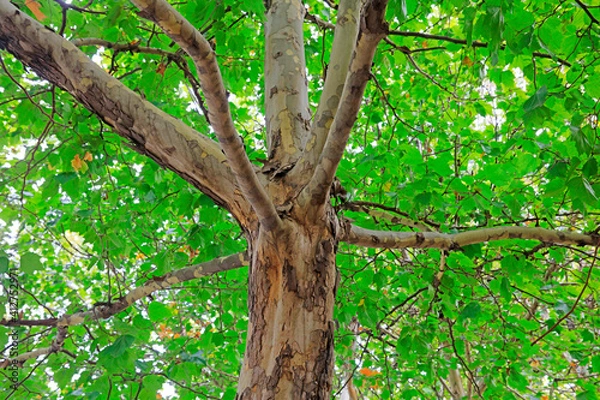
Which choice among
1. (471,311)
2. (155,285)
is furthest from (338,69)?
(471,311)

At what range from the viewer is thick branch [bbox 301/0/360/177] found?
169cm

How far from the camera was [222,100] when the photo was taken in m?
1.07

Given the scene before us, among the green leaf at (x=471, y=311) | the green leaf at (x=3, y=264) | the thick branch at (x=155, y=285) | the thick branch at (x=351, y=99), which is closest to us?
the thick branch at (x=351, y=99)

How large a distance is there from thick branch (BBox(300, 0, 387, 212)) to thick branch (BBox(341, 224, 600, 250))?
1.38 feet

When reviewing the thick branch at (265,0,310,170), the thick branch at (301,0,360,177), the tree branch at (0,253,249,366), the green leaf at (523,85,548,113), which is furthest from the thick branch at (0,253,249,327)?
the green leaf at (523,85,548,113)

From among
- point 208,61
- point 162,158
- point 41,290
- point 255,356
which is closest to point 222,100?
point 208,61

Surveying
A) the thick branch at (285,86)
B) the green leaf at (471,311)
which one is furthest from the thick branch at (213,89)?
the green leaf at (471,311)

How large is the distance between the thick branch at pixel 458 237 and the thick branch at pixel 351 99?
421 millimetres

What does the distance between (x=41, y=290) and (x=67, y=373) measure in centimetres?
460

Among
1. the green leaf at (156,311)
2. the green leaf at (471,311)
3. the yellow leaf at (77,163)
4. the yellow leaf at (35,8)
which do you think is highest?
the yellow leaf at (35,8)

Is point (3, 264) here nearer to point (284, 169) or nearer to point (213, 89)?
point (213, 89)

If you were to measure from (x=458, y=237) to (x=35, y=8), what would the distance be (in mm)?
2248

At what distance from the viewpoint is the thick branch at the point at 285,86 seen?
1907 millimetres

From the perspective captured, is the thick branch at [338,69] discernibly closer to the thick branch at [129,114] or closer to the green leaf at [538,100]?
the thick branch at [129,114]
